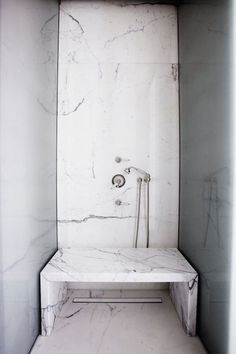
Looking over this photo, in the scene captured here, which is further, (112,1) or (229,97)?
(112,1)

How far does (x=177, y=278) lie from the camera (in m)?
1.38

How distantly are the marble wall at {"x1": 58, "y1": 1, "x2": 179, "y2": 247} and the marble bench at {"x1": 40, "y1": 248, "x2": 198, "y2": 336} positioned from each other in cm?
32

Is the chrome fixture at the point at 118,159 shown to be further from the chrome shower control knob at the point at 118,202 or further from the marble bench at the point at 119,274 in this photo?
the marble bench at the point at 119,274

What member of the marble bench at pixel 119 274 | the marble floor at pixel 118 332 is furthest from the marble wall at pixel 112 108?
the marble floor at pixel 118 332

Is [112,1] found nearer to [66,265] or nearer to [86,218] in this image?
[86,218]

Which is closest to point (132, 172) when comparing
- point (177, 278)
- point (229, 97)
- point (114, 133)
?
point (114, 133)

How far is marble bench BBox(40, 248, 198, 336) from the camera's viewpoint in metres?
1.38

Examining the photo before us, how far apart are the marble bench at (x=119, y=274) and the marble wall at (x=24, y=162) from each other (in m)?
0.07

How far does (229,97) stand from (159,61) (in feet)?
2.95

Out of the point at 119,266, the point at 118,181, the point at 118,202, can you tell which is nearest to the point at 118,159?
the point at 118,181

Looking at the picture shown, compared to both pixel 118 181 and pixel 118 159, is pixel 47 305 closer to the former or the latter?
pixel 118 181

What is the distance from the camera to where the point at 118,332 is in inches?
55.9

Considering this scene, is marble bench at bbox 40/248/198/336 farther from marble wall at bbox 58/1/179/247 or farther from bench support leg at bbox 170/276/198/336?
marble wall at bbox 58/1/179/247

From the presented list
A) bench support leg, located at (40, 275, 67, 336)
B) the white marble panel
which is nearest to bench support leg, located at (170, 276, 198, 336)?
bench support leg, located at (40, 275, 67, 336)
